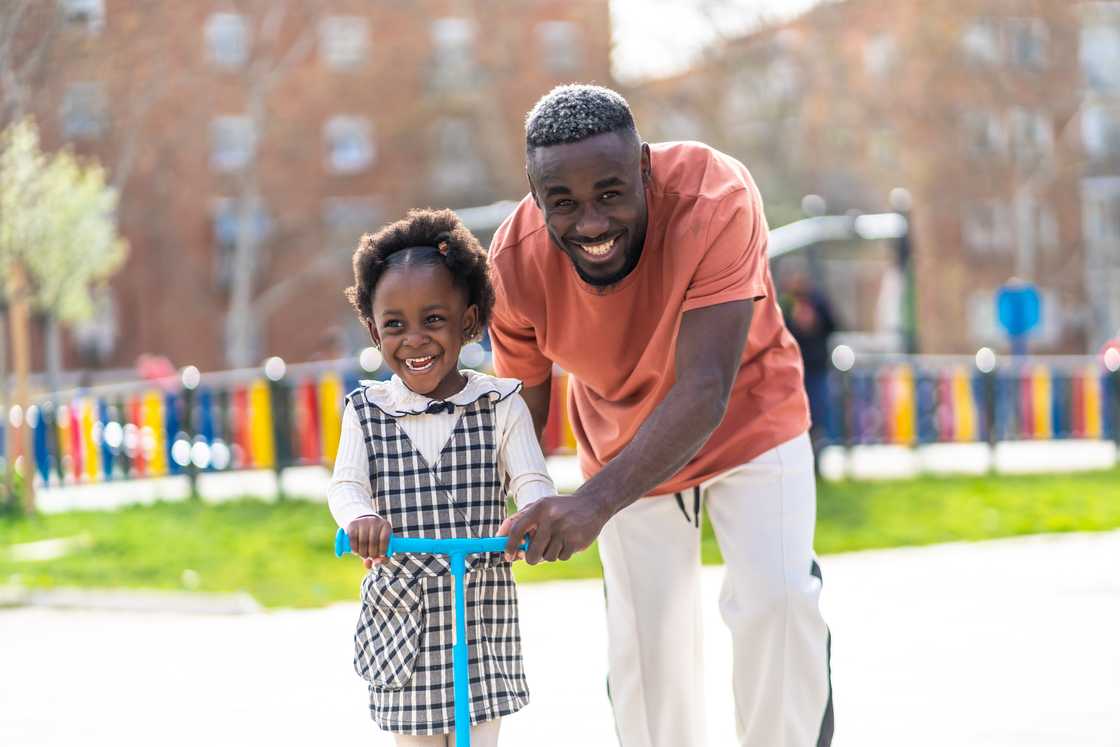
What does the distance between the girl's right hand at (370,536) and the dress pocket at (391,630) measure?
0.85 ft

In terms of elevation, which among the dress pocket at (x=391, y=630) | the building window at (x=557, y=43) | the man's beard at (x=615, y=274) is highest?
the building window at (x=557, y=43)

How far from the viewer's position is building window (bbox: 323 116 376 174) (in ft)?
153

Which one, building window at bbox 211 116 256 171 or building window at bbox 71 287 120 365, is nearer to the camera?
building window at bbox 71 287 120 365

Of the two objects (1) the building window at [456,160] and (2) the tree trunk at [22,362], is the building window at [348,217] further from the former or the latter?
(2) the tree trunk at [22,362]

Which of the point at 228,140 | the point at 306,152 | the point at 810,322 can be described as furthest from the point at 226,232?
the point at 810,322

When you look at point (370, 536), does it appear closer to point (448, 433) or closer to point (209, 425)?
point (448, 433)

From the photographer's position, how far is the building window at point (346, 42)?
45.9 m

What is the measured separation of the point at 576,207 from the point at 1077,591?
19.3ft

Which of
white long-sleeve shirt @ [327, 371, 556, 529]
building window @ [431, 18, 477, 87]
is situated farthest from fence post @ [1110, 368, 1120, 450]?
building window @ [431, 18, 477, 87]

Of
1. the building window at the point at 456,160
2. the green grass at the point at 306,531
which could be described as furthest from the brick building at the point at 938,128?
the green grass at the point at 306,531

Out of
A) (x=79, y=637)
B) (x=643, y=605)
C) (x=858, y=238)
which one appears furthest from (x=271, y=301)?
(x=643, y=605)

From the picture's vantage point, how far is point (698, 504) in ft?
12.5

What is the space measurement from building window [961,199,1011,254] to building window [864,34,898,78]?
16.7 ft

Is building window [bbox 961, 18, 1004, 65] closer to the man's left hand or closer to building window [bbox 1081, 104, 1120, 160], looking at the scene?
building window [bbox 1081, 104, 1120, 160]
